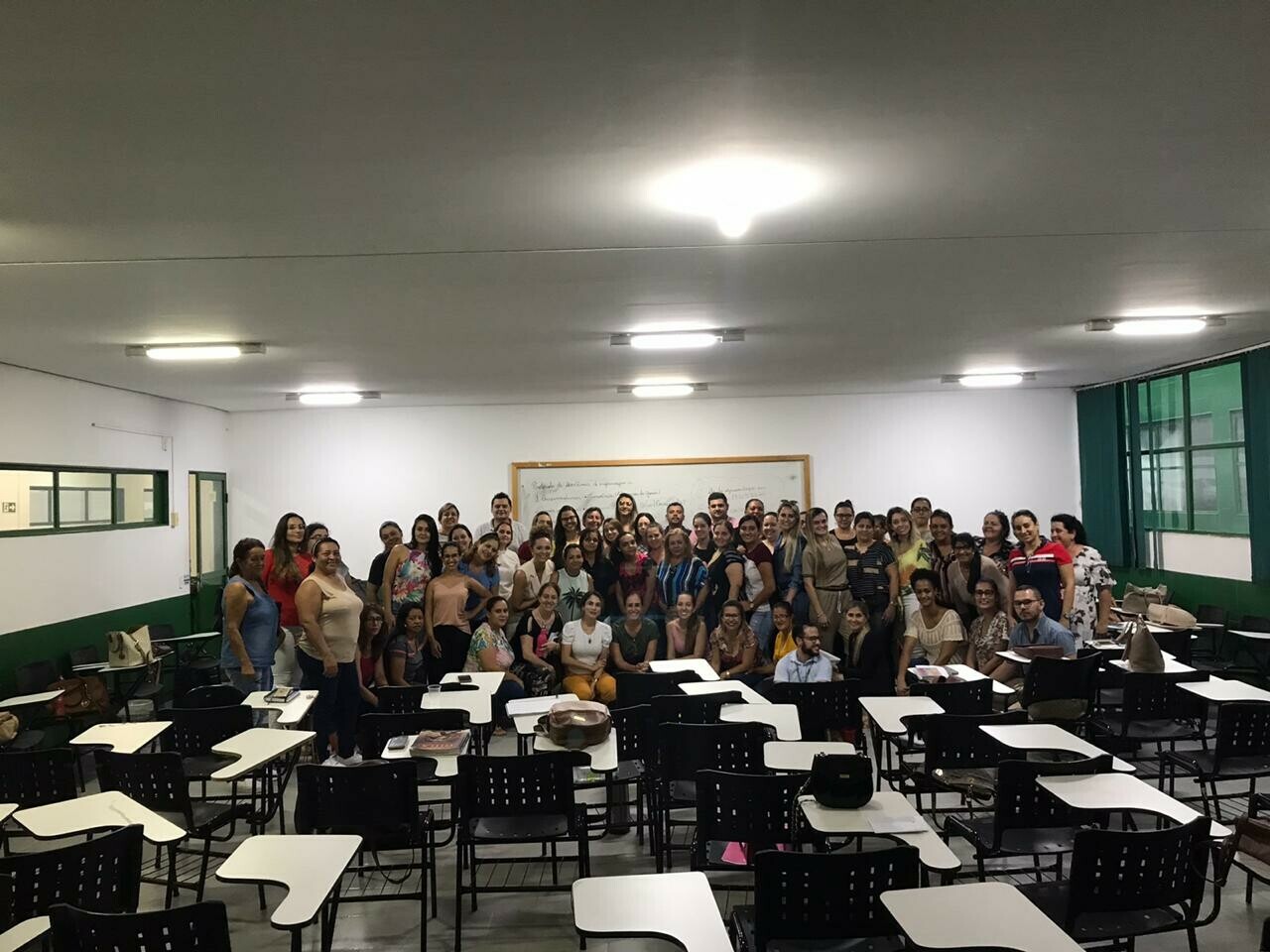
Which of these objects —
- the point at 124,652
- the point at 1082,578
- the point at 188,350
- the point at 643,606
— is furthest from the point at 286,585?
the point at 1082,578

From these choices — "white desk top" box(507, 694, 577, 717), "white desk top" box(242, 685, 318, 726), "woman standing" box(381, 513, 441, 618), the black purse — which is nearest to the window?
"woman standing" box(381, 513, 441, 618)

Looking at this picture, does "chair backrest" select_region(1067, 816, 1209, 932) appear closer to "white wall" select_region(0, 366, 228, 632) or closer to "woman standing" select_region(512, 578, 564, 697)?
"woman standing" select_region(512, 578, 564, 697)

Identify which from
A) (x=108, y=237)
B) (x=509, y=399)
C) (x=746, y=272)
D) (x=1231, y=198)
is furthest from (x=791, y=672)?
(x=509, y=399)

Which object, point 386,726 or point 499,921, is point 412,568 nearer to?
point 386,726

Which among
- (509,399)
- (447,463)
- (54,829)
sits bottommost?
(54,829)

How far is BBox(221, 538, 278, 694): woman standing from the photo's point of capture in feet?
19.7

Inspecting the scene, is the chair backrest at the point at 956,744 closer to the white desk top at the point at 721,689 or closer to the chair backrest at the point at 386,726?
the white desk top at the point at 721,689

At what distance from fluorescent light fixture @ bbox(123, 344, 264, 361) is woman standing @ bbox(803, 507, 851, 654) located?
4.29 meters

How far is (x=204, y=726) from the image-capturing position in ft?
15.6

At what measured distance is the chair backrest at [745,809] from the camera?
346cm

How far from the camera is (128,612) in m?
8.47

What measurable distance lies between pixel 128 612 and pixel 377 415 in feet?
11.6

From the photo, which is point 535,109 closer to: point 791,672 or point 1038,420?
point 791,672

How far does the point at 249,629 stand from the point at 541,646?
194 centimetres
